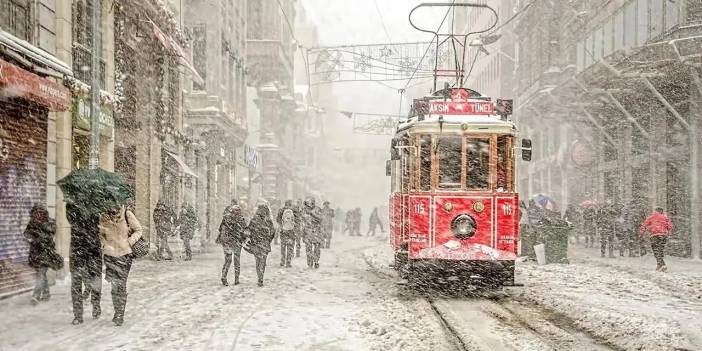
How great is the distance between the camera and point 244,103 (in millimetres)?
40062

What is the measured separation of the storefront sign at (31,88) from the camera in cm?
1120

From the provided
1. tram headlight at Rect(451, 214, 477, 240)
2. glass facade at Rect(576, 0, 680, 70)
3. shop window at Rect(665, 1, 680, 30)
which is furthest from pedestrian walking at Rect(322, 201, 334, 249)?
tram headlight at Rect(451, 214, 477, 240)

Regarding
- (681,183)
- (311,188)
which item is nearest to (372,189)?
(311,188)

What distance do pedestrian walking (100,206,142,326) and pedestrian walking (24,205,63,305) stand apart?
226 centimetres

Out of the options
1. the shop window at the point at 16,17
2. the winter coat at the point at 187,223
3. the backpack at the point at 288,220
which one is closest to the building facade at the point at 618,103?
the backpack at the point at 288,220

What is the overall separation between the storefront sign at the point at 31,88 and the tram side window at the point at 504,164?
7.33m

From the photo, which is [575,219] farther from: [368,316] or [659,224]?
[368,316]

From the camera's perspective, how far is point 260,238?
48.6ft

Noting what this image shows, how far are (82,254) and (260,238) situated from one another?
5466 millimetres

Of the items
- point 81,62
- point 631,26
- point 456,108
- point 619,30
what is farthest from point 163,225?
point 619,30

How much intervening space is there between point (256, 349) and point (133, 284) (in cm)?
742

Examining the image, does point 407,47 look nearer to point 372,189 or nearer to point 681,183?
point 681,183

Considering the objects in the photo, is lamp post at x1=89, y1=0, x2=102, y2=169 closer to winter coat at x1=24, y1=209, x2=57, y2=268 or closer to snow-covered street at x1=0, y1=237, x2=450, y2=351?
winter coat at x1=24, y1=209, x2=57, y2=268

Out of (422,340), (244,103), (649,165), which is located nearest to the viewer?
(422,340)
